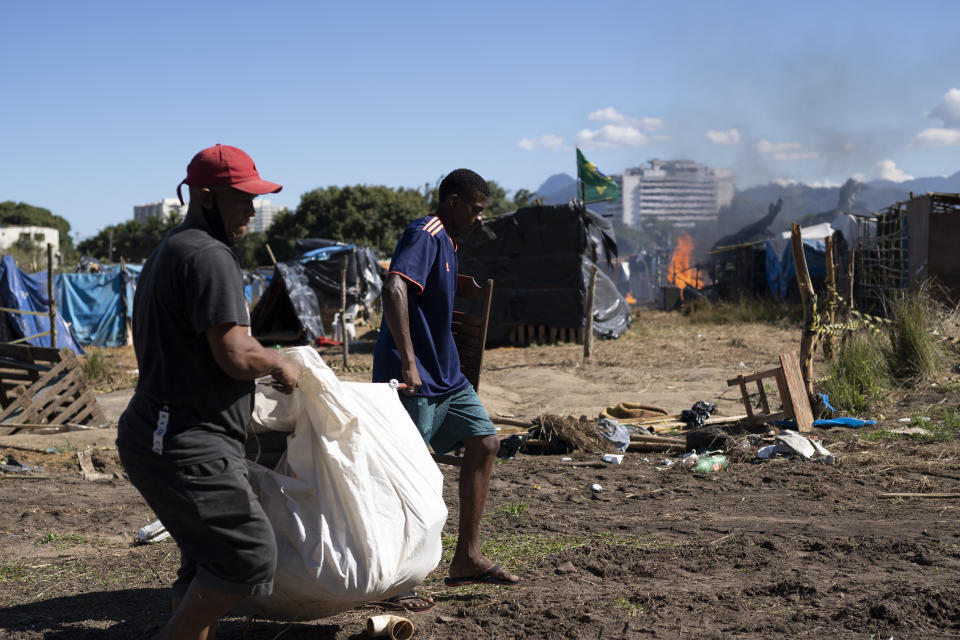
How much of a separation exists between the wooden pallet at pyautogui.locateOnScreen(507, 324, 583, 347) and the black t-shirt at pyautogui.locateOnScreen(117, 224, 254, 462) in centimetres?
1607

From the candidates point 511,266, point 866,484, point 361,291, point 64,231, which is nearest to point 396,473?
point 866,484

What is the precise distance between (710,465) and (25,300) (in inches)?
629

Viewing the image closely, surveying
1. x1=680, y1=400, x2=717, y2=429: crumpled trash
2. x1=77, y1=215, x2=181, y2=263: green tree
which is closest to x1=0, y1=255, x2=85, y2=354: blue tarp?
x1=680, y1=400, x2=717, y2=429: crumpled trash

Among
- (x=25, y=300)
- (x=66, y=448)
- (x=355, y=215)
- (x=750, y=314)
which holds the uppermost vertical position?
(x=355, y=215)

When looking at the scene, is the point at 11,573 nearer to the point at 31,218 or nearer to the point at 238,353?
the point at 238,353

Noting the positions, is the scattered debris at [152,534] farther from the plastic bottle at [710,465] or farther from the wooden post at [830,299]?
the wooden post at [830,299]

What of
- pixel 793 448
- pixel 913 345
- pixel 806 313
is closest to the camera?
pixel 793 448

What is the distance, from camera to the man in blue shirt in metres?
3.69

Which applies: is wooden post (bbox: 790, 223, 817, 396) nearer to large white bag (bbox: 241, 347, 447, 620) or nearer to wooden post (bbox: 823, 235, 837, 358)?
wooden post (bbox: 823, 235, 837, 358)

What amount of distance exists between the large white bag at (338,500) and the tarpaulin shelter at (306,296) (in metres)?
18.1

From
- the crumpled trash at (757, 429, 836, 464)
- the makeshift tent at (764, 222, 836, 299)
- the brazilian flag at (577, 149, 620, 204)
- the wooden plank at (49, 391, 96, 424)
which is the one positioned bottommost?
the wooden plank at (49, 391, 96, 424)

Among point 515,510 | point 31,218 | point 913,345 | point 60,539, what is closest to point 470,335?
point 515,510

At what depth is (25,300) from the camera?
58.0 ft

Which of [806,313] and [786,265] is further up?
[786,265]
